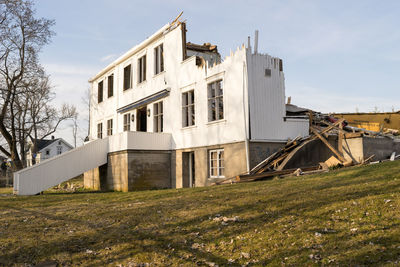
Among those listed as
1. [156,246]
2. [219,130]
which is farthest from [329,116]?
[156,246]

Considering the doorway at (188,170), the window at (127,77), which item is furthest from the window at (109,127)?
the doorway at (188,170)

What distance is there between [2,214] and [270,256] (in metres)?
8.92

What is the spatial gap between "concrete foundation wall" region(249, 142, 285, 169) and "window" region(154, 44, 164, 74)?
9.15 metres

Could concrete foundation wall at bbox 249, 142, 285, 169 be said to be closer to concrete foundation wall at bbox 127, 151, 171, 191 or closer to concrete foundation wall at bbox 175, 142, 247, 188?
concrete foundation wall at bbox 175, 142, 247, 188

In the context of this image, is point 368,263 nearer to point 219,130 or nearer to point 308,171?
point 308,171

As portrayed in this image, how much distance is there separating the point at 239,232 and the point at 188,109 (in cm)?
1301

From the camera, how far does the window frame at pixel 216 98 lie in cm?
1681

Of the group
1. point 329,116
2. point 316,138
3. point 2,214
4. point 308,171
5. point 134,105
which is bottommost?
point 2,214

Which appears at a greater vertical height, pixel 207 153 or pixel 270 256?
pixel 207 153

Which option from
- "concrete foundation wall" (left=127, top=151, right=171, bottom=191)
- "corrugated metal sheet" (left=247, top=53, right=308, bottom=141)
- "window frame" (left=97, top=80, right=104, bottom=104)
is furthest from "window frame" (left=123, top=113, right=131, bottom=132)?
"corrugated metal sheet" (left=247, top=53, right=308, bottom=141)


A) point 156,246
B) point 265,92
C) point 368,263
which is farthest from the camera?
point 265,92

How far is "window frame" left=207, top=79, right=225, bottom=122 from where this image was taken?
1681cm

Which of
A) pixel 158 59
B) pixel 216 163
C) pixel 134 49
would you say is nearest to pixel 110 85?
pixel 134 49

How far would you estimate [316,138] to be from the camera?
15805mm
